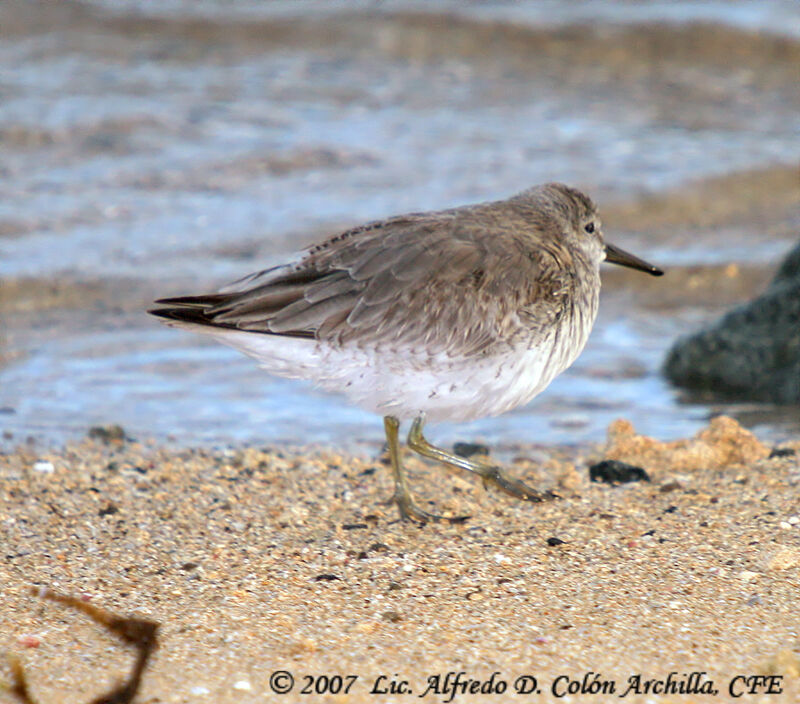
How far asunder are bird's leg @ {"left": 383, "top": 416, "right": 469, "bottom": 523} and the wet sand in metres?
0.07

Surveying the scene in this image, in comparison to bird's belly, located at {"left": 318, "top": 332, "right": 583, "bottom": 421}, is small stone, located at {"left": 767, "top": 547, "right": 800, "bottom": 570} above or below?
below

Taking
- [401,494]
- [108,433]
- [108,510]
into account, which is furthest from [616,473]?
[108,433]

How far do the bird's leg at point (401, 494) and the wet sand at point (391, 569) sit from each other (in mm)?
73

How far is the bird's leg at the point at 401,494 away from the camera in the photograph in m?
4.44

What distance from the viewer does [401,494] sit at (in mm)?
4520

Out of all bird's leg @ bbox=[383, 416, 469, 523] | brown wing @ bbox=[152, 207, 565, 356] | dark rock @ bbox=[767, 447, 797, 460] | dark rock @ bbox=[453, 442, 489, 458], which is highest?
brown wing @ bbox=[152, 207, 565, 356]

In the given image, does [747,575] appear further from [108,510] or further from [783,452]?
[108,510]

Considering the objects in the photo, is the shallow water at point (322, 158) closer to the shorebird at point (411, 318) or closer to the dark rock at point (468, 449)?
the dark rock at point (468, 449)

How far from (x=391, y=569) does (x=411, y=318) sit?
34.9 inches

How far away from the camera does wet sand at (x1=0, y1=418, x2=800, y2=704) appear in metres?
3.20

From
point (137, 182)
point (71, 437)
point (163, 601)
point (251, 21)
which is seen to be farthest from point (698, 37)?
point (163, 601)

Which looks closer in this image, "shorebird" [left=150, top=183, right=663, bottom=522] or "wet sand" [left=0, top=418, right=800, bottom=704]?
"wet sand" [left=0, top=418, right=800, bottom=704]

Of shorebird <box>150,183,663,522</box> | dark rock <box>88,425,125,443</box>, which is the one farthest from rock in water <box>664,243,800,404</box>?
dark rock <box>88,425,125,443</box>

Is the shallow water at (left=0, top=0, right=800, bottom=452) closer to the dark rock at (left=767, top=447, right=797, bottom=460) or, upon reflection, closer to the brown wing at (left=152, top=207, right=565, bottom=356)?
the dark rock at (left=767, top=447, right=797, bottom=460)
